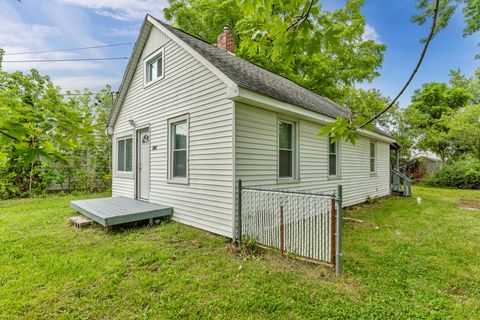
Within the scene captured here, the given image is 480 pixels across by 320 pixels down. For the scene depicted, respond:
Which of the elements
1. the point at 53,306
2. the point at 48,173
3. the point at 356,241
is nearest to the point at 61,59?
the point at 48,173

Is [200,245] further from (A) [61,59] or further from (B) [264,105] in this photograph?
(A) [61,59]

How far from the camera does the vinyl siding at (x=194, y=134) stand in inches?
190

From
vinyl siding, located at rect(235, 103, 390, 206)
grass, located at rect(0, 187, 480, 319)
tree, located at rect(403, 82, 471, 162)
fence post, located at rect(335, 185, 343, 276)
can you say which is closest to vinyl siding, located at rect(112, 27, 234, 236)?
vinyl siding, located at rect(235, 103, 390, 206)

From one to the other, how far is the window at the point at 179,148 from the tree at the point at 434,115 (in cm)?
1843

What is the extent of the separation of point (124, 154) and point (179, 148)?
354cm

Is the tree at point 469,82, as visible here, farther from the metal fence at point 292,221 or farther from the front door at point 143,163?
the front door at point 143,163

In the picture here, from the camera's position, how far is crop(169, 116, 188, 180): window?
19.3 feet

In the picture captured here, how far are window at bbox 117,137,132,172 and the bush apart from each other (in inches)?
660

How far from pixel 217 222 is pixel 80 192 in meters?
9.38

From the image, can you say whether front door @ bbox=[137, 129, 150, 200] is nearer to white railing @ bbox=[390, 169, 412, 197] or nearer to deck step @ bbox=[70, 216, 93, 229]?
deck step @ bbox=[70, 216, 93, 229]

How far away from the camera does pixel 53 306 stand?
2699mm

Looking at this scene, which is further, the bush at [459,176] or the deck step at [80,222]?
the bush at [459,176]

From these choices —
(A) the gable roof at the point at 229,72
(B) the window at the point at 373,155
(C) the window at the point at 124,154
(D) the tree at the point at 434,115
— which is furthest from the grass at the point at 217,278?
(D) the tree at the point at 434,115

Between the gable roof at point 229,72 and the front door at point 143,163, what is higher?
the gable roof at point 229,72
